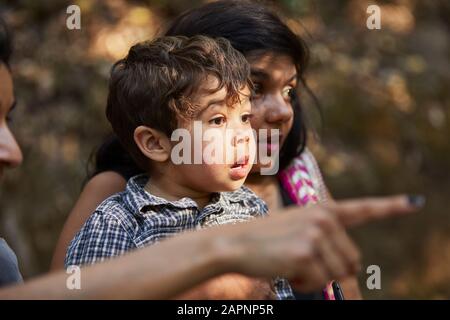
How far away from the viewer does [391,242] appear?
4195mm

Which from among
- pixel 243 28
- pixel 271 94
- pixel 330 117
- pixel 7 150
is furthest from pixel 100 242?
pixel 330 117

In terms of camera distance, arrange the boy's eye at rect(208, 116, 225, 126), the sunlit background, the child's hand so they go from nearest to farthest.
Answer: the child's hand < the boy's eye at rect(208, 116, 225, 126) < the sunlit background

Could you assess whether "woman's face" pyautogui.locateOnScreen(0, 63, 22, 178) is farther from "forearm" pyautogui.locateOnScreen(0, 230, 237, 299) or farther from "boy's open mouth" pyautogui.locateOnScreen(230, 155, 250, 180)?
"forearm" pyautogui.locateOnScreen(0, 230, 237, 299)

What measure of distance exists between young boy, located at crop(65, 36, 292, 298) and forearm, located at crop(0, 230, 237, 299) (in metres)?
0.57

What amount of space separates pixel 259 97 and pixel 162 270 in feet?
3.32

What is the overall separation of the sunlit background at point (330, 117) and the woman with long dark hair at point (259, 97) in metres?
1.55

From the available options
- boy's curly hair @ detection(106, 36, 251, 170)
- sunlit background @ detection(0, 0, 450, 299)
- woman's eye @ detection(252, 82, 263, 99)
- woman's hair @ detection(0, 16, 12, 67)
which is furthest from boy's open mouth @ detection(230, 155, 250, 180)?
sunlit background @ detection(0, 0, 450, 299)

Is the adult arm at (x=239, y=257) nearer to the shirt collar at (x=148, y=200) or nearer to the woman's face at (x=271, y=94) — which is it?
the shirt collar at (x=148, y=200)

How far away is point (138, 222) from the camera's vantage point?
68.8 inches

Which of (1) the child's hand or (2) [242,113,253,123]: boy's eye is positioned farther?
(2) [242,113,253,123]: boy's eye

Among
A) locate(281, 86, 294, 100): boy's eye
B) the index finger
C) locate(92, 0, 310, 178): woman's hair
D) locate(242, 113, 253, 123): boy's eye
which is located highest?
locate(92, 0, 310, 178): woman's hair

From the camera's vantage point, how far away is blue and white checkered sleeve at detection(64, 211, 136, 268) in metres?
1.67

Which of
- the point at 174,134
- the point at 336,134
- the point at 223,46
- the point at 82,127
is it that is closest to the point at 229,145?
the point at 174,134

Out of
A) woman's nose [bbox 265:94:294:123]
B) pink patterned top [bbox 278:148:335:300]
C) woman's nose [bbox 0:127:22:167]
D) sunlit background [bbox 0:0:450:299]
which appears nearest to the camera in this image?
woman's nose [bbox 0:127:22:167]
